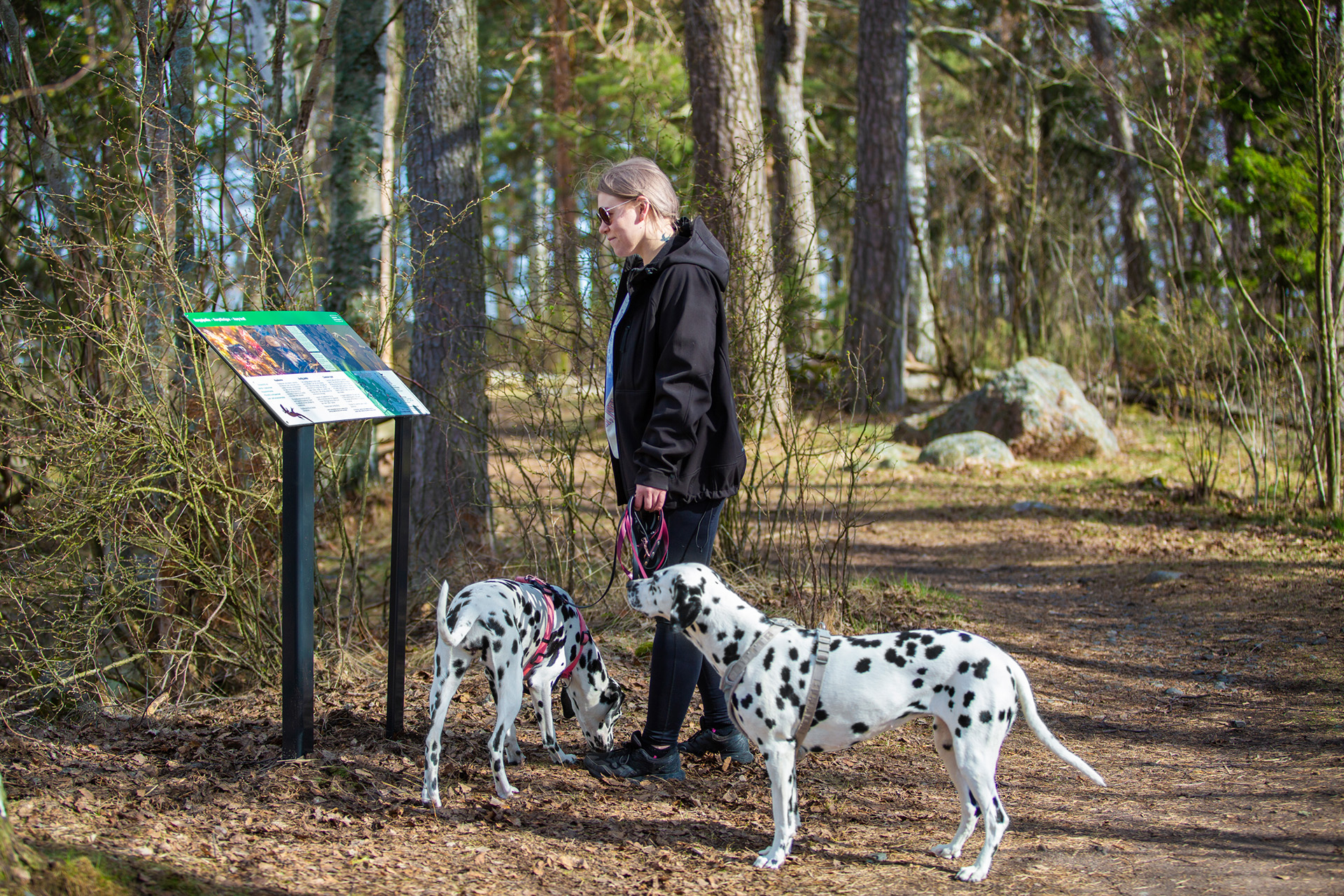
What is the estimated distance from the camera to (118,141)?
461 cm

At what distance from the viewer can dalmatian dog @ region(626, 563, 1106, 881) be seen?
315cm

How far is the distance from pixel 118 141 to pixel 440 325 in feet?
7.14

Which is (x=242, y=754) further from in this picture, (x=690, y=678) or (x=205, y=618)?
(x=690, y=678)

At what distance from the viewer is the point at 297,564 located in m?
3.78

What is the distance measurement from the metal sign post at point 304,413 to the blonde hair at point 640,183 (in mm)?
1263

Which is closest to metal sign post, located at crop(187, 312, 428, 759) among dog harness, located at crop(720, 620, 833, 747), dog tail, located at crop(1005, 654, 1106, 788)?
dog harness, located at crop(720, 620, 833, 747)

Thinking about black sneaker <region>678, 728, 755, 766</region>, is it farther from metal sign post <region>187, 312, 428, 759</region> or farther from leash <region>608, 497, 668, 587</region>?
metal sign post <region>187, 312, 428, 759</region>

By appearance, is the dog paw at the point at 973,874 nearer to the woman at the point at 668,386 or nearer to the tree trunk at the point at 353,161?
the woman at the point at 668,386

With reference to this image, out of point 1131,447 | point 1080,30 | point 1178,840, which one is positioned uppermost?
point 1080,30

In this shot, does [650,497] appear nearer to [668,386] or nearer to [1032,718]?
[668,386]

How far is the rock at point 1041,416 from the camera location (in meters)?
11.7

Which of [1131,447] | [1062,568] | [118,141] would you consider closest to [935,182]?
[1131,447]

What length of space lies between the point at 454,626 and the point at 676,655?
81 centimetres

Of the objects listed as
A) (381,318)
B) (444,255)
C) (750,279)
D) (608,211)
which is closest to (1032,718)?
(608,211)
